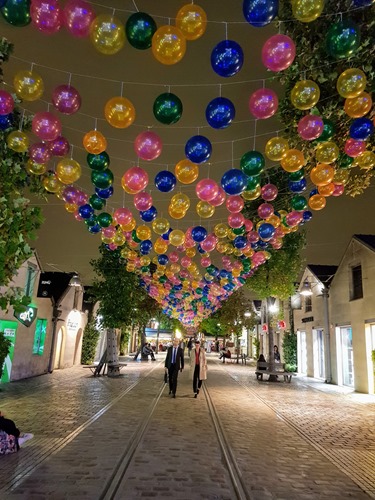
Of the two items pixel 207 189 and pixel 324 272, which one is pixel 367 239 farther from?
pixel 207 189

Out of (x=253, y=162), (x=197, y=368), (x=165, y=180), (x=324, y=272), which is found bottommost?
(x=197, y=368)

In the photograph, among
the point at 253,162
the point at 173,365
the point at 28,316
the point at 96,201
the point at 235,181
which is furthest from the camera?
the point at 28,316

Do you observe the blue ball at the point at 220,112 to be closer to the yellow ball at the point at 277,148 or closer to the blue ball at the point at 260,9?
the yellow ball at the point at 277,148

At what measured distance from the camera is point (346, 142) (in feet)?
24.2

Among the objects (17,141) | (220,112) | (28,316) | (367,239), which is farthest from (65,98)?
(367,239)

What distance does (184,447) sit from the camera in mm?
7184

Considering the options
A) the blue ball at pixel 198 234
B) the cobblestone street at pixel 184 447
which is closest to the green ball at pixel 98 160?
the blue ball at pixel 198 234

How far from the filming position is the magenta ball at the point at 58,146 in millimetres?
7250

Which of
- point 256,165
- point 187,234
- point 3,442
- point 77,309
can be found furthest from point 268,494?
point 77,309

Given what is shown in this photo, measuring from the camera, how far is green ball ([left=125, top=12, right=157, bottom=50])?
4602 millimetres

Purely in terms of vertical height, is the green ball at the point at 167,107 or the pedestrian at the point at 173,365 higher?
the green ball at the point at 167,107

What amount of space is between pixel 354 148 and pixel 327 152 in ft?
1.80

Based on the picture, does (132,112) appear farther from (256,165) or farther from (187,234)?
(187,234)

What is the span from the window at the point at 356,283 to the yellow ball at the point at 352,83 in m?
13.9
